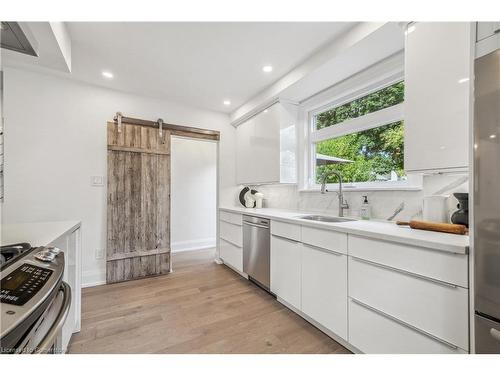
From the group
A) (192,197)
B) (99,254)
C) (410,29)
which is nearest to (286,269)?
(410,29)

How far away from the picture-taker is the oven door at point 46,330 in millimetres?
547

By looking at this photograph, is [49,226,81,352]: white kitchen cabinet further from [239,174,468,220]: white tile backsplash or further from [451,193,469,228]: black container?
[451,193,469,228]: black container

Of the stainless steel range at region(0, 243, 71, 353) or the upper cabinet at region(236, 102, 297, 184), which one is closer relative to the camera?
the stainless steel range at region(0, 243, 71, 353)

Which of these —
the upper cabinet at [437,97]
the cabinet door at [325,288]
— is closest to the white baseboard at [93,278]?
the cabinet door at [325,288]

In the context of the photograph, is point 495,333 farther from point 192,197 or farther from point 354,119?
point 192,197

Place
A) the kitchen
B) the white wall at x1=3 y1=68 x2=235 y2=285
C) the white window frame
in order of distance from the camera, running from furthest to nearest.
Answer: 1. the white wall at x1=3 y1=68 x2=235 y2=285
2. the white window frame
3. the kitchen

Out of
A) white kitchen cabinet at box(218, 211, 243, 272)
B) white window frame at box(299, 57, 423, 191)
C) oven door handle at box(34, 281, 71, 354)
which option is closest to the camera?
oven door handle at box(34, 281, 71, 354)

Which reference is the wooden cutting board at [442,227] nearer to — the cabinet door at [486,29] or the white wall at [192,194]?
the cabinet door at [486,29]

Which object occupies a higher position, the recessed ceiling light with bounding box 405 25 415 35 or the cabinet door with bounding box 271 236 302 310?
the recessed ceiling light with bounding box 405 25 415 35

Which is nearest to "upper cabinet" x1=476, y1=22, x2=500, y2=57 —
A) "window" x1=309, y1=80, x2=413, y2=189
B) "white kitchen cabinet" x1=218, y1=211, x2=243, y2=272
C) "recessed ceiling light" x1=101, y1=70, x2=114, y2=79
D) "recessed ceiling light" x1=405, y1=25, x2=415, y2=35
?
"recessed ceiling light" x1=405, y1=25, x2=415, y2=35

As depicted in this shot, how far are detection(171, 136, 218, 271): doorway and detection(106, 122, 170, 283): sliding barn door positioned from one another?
1.06m

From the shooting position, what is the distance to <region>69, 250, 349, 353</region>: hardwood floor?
154 centimetres

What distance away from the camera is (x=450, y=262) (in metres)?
0.99
